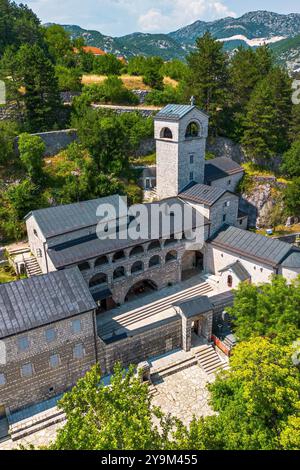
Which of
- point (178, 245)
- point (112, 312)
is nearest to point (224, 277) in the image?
point (178, 245)

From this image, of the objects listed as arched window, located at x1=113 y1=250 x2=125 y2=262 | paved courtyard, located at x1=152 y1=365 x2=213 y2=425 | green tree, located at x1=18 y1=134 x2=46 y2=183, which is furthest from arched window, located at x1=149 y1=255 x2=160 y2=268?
green tree, located at x1=18 y1=134 x2=46 y2=183

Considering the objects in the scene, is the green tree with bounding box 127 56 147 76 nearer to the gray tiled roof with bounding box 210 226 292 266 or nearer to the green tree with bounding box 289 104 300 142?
the green tree with bounding box 289 104 300 142

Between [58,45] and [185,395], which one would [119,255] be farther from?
[58,45]

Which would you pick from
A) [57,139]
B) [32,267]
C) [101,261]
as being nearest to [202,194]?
[101,261]

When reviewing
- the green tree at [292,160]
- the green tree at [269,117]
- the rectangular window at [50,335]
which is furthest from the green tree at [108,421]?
the green tree at [269,117]

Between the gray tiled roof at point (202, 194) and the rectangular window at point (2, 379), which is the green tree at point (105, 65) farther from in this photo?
the rectangular window at point (2, 379)
